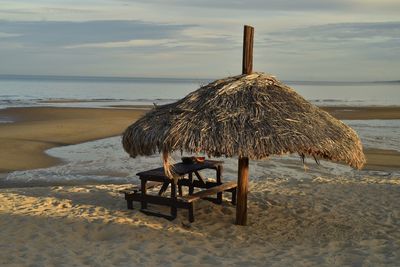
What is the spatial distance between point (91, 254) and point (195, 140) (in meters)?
1.97

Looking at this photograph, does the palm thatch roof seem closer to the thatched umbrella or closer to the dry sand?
the thatched umbrella

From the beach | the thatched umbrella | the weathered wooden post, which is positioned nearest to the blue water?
the weathered wooden post

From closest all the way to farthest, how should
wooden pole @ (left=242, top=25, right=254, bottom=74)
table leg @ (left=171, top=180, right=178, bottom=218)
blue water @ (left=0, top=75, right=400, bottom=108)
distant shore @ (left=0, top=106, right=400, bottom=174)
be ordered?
wooden pole @ (left=242, top=25, right=254, bottom=74) < table leg @ (left=171, top=180, right=178, bottom=218) < distant shore @ (left=0, top=106, right=400, bottom=174) < blue water @ (left=0, top=75, right=400, bottom=108)

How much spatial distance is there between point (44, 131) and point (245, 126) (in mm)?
16026

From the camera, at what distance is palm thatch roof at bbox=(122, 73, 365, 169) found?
21.1ft

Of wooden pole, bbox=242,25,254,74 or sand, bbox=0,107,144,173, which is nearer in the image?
wooden pole, bbox=242,25,254,74

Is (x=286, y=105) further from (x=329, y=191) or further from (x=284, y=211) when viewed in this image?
(x=329, y=191)

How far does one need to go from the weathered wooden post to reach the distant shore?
292 inches

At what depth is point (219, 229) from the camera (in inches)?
291

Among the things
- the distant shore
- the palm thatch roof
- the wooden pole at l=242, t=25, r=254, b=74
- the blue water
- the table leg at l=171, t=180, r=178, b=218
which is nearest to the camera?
the palm thatch roof

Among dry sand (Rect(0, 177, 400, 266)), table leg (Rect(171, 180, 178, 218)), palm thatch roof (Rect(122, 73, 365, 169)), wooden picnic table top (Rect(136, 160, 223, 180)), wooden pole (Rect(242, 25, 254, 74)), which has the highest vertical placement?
wooden pole (Rect(242, 25, 254, 74))

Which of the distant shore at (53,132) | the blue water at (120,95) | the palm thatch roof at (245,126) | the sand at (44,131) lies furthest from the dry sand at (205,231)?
the sand at (44,131)

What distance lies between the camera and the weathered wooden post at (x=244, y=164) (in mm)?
7102

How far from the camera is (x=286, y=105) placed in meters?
6.94
